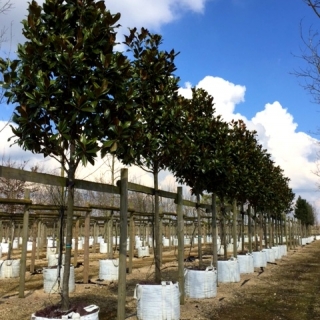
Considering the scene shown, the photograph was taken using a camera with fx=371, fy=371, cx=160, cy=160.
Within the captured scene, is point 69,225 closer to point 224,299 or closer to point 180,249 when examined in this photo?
point 180,249

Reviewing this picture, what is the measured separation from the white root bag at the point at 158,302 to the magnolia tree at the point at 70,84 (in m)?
1.98

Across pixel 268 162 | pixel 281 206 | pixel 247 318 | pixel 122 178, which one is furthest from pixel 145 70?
pixel 281 206

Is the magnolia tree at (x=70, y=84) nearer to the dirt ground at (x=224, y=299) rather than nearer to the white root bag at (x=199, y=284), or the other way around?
the dirt ground at (x=224, y=299)

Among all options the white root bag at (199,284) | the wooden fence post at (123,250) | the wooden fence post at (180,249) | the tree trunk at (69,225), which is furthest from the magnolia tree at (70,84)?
the white root bag at (199,284)

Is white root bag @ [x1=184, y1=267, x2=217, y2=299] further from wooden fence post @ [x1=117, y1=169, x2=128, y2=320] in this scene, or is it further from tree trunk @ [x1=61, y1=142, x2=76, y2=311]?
tree trunk @ [x1=61, y1=142, x2=76, y2=311]

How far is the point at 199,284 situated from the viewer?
830cm

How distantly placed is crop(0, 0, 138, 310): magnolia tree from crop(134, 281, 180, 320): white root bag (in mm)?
1977

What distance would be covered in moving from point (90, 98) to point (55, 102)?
454 millimetres

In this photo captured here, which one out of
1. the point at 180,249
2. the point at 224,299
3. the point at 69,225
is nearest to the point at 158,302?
the point at 180,249

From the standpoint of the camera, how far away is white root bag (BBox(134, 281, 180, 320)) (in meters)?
6.05

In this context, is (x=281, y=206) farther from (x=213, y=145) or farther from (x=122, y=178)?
(x=122, y=178)

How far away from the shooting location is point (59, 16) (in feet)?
14.6

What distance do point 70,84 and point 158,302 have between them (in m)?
3.78

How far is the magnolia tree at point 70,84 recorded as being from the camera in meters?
4.18
